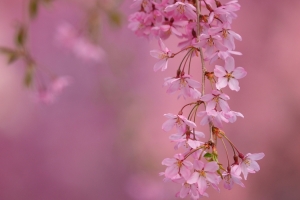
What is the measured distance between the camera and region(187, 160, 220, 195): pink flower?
1.62 feet

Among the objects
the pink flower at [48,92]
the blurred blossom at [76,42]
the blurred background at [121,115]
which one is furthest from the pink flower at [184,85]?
the blurred background at [121,115]

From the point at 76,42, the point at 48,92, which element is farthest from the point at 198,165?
the point at 76,42

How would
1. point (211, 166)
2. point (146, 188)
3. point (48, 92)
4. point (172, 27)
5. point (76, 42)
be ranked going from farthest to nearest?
point (146, 188), point (76, 42), point (48, 92), point (172, 27), point (211, 166)

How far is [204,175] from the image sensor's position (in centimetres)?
50

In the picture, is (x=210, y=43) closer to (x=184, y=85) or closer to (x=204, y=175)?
(x=184, y=85)

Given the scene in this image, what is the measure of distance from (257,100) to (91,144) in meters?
0.90

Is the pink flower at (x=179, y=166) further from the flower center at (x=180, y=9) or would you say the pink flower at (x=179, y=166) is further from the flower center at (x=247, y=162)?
the flower center at (x=180, y=9)

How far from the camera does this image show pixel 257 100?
1947mm

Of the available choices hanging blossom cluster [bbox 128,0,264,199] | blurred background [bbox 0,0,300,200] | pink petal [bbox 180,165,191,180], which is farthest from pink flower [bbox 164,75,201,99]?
blurred background [bbox 0,0,300,200]

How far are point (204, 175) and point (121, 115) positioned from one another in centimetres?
153

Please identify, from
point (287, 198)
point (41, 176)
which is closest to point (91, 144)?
point (41, 176)

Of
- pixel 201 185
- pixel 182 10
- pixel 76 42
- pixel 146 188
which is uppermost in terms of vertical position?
pixel 76 42

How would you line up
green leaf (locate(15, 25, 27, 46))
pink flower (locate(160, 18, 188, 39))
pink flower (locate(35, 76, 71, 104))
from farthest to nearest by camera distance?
pink flower (locate(35, 76, 71, 104))
green leaf (locate(15, 25, 27, 46))
pink flower (locate(160, 18, 188, 39))

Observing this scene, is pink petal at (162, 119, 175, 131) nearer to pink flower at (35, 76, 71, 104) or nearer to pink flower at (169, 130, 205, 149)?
pink flower at (169, 130, 205, 149)
